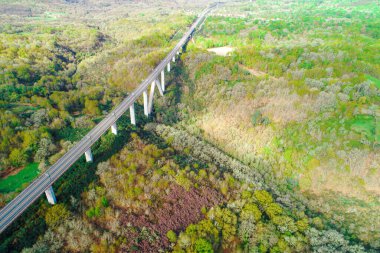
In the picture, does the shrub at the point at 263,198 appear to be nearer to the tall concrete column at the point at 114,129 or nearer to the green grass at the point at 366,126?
the green grass at the point at 366,126

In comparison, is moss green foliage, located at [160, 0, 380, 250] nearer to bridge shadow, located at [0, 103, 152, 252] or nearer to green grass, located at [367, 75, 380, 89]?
green grass, located at [367, 75, 380, 89]

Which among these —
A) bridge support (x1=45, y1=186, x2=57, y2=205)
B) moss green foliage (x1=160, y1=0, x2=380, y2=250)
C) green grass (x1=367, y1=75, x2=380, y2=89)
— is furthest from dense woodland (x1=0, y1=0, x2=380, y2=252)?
bridge support (x1=45, y1=186, x2=57, y2=205)

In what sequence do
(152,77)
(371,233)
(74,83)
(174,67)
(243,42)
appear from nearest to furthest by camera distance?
(371,233) < (152,77) < (74,83) < (174,67) < (243,42)

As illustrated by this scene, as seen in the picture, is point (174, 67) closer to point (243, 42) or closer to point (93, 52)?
point (243, 42)

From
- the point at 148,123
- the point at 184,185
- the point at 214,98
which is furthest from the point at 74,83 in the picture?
the point at 184,185

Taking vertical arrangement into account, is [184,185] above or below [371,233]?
above

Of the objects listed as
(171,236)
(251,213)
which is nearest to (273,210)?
(251,213)

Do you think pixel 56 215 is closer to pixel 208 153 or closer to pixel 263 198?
pixel 208 153

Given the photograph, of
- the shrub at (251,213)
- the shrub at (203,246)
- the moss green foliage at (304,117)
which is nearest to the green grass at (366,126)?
the moss green foliage at (304,117)
